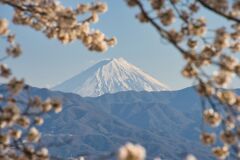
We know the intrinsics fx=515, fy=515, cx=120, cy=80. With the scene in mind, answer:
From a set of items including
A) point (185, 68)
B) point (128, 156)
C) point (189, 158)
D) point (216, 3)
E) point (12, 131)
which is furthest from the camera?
point (12, 131)

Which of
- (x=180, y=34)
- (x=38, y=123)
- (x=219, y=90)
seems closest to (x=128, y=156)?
(x=219, y=90)

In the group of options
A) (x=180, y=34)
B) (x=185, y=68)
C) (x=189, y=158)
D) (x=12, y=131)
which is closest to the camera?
(x=189, y=158)

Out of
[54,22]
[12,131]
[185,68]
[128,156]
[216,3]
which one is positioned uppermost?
[54,22]

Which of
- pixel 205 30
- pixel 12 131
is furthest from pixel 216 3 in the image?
pixel 12 131

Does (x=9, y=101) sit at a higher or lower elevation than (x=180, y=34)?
lower

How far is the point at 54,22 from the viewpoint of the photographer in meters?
6.22

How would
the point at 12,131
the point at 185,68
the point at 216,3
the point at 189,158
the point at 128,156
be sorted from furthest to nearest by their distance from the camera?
the point at 12,131 → the point at 185,68 → the point at 216,3 → the point at 189,158 → the point at 128,156

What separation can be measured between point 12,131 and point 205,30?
8.43ft

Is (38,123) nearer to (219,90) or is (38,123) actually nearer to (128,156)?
(219,90)

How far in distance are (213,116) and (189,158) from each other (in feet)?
8.54

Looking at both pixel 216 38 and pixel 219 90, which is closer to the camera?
pixel 219 90

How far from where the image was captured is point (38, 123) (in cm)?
620

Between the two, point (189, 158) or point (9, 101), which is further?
point (9, 101)

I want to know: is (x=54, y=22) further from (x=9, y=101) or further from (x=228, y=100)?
(x=228, y=100)
